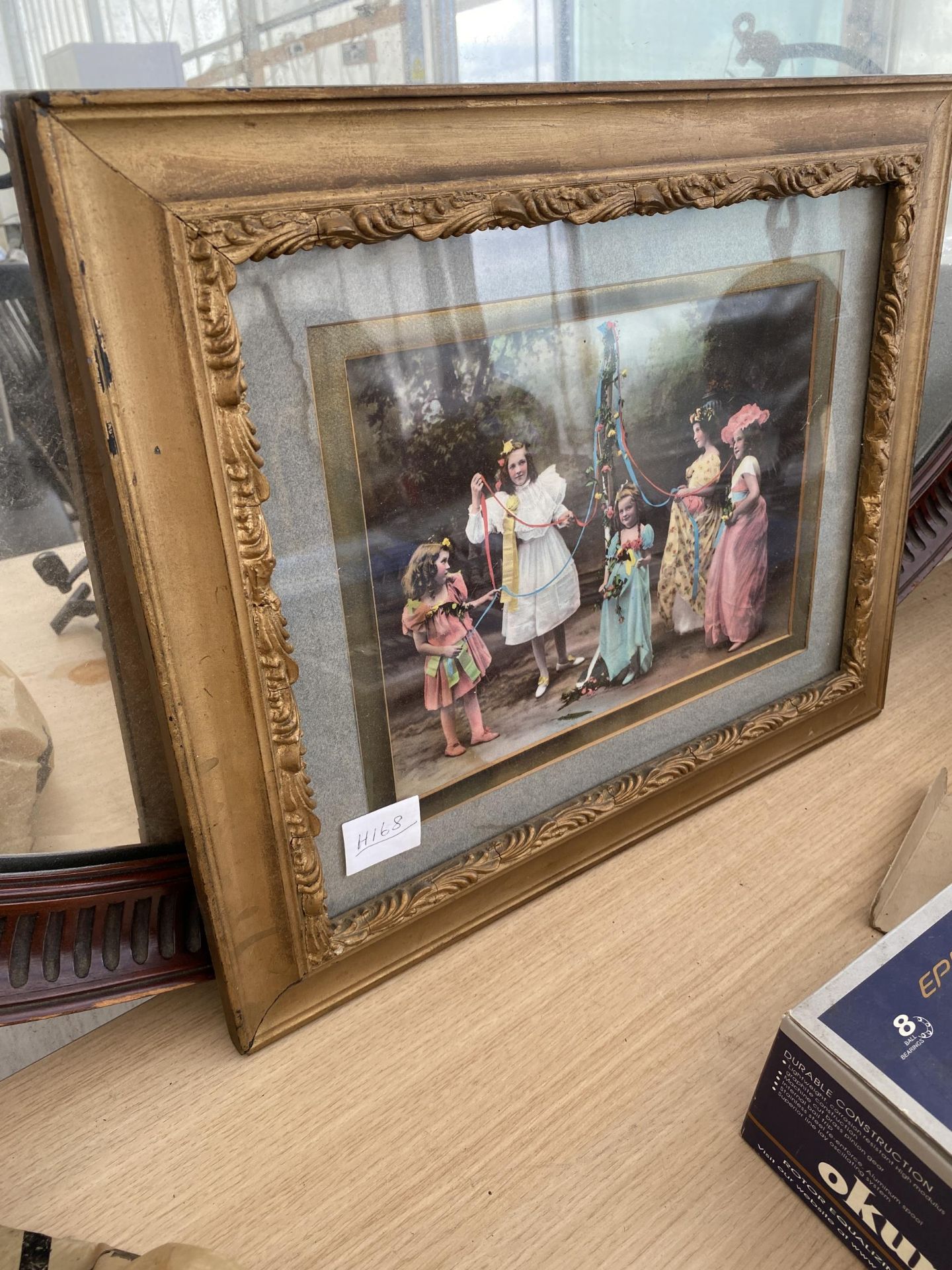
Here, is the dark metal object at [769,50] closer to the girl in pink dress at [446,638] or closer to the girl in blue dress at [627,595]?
the girl in blue dress at [627,595]

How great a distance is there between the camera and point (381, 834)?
2.25ft

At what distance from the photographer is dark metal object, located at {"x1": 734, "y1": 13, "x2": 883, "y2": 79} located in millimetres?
799

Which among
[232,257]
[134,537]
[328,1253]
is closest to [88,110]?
[232,257]

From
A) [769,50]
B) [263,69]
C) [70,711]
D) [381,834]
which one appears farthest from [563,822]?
[769,50]

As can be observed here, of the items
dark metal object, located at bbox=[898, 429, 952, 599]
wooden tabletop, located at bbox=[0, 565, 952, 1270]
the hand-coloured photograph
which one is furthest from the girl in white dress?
dark metal object, located at bbox=[898, 429, 952, 599]

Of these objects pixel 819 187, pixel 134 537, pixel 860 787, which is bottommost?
pixel 860 787

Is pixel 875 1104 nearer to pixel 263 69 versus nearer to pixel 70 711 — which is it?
pixel 70 711

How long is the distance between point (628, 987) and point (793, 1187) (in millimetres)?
176

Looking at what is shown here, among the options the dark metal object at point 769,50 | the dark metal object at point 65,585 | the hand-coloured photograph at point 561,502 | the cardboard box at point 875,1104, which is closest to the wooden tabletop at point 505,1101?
the cardboard box at point 875,1104

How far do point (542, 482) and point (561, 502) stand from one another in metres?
0.03

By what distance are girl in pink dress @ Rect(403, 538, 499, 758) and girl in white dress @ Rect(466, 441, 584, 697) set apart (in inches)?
1.1

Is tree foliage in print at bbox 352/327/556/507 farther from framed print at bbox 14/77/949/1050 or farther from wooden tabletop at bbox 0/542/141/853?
wooden tabletop at bbox 0/542/141/853

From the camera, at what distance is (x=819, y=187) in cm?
72

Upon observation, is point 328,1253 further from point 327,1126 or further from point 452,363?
point 452,363
